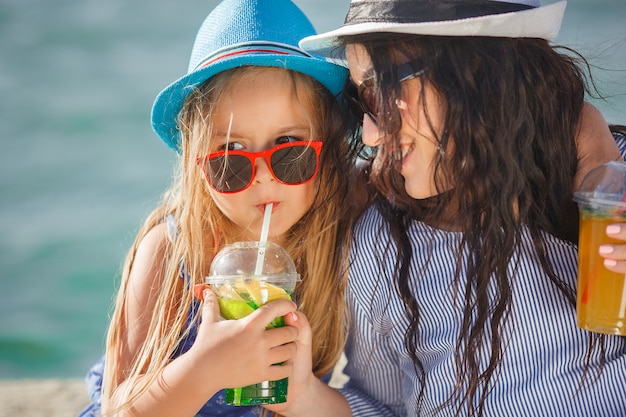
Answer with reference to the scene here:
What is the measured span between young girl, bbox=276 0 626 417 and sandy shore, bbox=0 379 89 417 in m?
1.59

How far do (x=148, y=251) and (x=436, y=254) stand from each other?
0.99m

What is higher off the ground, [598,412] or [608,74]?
[608,74]

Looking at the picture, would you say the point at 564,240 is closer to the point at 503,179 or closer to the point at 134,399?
the point at 503,179

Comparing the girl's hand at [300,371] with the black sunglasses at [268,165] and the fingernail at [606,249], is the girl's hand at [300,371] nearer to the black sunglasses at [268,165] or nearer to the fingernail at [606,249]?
the black sunglasses at [268,165]

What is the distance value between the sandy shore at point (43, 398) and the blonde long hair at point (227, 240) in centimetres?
118

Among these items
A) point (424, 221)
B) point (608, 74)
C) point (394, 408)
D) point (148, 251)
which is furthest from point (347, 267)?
point (608, 74)

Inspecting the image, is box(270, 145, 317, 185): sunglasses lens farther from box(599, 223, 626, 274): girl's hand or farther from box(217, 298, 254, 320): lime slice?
box(599, 223, 626, 274): girl's hand

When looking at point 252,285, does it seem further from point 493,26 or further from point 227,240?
point 493,26

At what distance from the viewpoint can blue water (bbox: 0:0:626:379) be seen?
631 centimetres

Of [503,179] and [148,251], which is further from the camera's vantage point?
[148,251]

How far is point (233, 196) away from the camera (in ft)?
7.79

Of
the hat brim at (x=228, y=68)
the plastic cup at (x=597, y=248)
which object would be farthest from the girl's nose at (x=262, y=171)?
the plastic cup at (x=597, y=248)

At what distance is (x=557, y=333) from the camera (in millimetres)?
2180

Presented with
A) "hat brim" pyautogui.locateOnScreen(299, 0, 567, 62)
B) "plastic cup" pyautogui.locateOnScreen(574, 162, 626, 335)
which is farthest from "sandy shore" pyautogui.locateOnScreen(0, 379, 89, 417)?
"plastic cup" pyautogui.locateOnScreen(574, 162, 626, 335)
